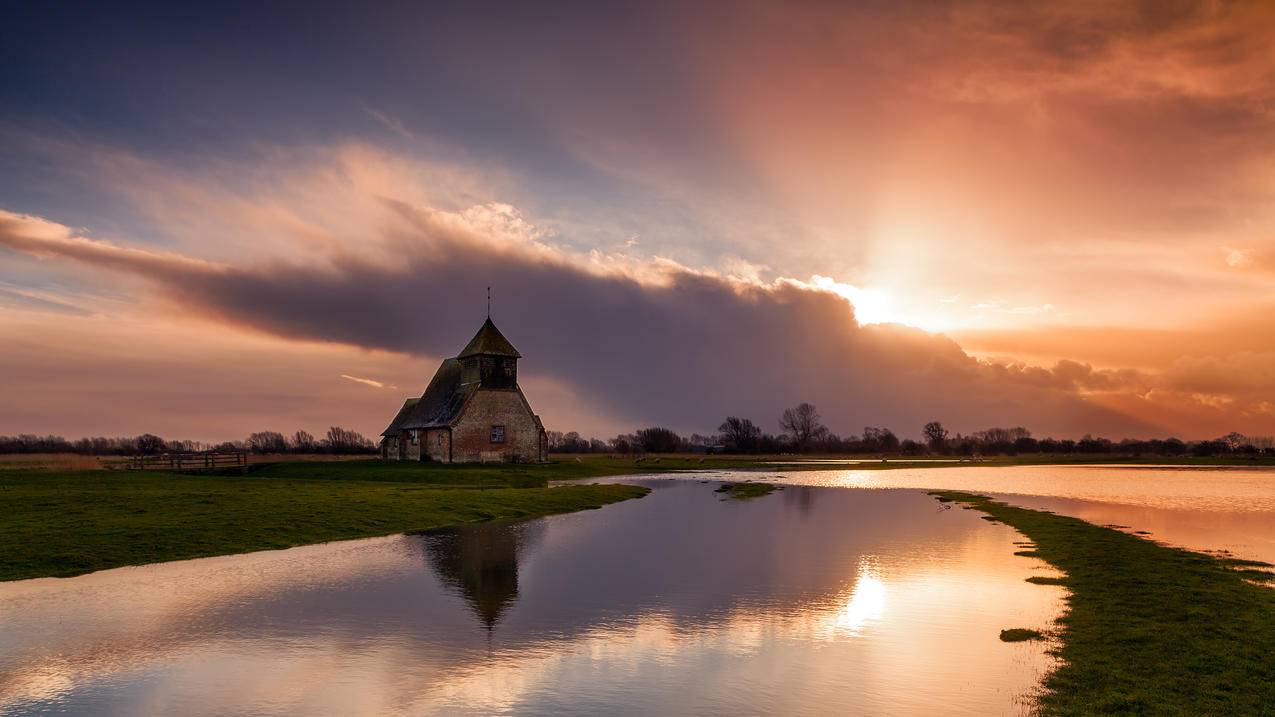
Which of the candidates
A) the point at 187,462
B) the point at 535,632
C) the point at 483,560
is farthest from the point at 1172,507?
the point at 187,462

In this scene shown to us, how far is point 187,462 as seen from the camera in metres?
73.4

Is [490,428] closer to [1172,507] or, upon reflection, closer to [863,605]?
[1172,507]

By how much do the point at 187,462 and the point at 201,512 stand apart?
4169cm

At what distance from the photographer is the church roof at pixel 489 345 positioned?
89.8 m

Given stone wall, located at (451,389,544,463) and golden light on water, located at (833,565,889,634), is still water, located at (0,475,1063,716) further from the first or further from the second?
stone wall, located at (451,389,544,463)

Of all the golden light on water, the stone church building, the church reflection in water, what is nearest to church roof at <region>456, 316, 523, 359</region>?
the stone church building

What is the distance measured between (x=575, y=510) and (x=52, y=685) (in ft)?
122

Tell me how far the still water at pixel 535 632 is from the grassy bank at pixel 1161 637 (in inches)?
36.5

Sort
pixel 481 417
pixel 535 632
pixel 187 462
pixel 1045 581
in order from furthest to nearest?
1. pixel 481 417
2. pixel 187 462
3. pixel 1045 581
4. pixel 535 632

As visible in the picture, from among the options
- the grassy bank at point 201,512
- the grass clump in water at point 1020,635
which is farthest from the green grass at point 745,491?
the grass clump in water at point 1020,635

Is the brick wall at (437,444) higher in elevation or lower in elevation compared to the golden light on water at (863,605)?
higher

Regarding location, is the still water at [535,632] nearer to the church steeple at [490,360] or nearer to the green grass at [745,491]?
the green grass at [745,491]

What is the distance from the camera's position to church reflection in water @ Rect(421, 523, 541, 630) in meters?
22.0

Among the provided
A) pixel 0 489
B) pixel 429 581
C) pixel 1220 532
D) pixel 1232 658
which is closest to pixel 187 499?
pixel 0 489
